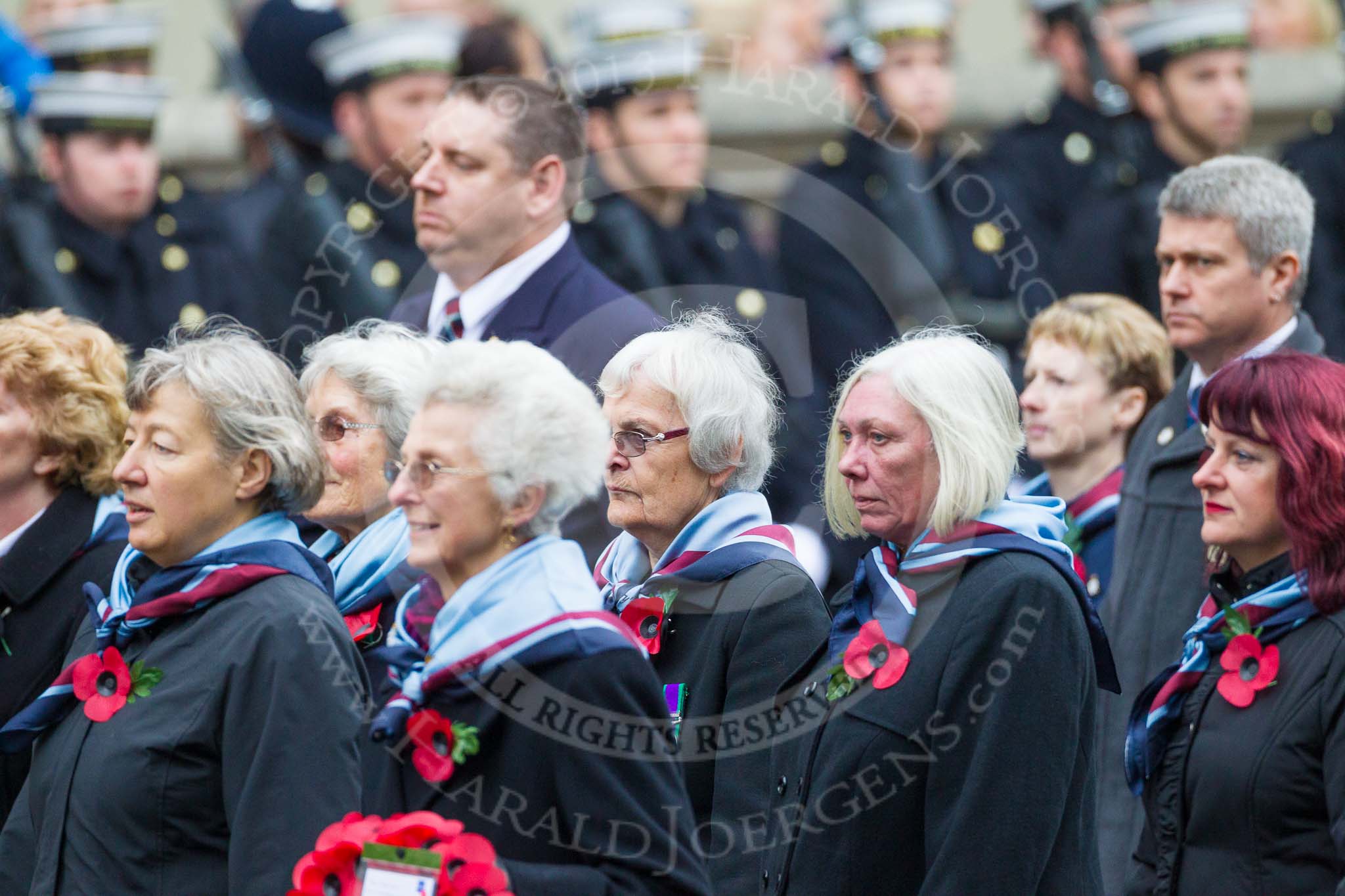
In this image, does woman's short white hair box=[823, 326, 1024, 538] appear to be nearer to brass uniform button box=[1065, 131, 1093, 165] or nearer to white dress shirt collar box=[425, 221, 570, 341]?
white dress shirt collar box=[425, 221, 570, 341]

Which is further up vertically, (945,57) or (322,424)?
(945,57)

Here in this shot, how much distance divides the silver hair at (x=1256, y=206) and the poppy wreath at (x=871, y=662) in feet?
6.40

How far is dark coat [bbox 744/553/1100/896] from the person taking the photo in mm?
3742

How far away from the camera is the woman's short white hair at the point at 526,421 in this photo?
135 inches

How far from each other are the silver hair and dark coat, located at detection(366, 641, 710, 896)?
2704mm

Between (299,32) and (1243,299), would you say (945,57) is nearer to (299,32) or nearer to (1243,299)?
(299,32)

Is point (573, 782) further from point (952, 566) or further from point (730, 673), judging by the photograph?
point (952, 566)

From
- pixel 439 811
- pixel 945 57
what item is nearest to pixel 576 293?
pixel 439 811

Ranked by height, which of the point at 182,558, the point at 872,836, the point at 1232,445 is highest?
the point at 1232,445

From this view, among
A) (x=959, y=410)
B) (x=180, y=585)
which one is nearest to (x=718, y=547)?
(x=959, y=410)

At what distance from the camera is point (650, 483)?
171 inches

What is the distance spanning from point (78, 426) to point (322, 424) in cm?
60

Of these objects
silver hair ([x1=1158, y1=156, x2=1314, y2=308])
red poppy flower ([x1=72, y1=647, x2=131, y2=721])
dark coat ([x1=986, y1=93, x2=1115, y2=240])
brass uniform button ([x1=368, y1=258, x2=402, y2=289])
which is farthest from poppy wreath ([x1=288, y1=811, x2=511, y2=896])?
dark coat ([x1=986, y1=93, x2=1115, y2=240])

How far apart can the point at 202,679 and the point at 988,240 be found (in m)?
5.60
